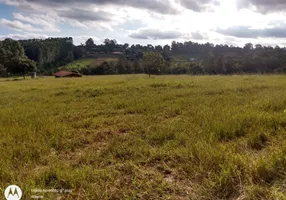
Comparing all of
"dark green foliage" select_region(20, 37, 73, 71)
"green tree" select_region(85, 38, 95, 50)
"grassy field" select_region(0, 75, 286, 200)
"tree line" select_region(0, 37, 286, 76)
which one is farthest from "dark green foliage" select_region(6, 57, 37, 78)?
"green tree" select_region(85, 38, 95, 50)

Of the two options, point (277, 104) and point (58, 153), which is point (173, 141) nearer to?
point (58, 153)

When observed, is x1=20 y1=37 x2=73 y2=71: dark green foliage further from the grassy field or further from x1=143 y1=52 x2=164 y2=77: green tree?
the grassy field

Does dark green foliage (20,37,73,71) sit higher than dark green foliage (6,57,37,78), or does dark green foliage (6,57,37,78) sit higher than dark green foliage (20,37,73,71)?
dark green foliage (20,37,73,71)

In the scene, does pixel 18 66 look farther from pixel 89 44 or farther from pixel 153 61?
pixel 89 44

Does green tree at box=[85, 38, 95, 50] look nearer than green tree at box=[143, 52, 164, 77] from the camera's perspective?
No

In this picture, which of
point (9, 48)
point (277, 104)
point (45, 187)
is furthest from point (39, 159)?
point (9, 48)

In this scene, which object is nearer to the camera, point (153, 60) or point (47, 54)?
point (153, 60)

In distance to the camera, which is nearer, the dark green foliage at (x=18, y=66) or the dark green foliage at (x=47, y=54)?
the dark green foliage at (x=18, y=66)

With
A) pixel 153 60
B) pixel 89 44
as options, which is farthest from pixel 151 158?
pixel 89 44

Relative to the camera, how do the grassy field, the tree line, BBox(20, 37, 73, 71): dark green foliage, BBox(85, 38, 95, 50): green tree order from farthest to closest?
BBox(85, 38, 95, 50): green tree → BBox(20, 37, 73, 71): dark green foliage → the tree line → the grassy field

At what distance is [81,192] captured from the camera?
2.87m

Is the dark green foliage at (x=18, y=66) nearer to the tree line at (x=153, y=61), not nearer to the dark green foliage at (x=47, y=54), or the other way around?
the tree line at (x=153, y=61)

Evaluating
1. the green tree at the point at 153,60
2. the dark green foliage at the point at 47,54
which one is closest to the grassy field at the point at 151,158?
the green tree at the point at 153,60

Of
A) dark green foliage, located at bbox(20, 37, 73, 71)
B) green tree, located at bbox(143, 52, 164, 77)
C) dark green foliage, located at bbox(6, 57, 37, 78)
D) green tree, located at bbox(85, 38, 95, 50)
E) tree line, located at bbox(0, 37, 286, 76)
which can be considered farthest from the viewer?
green tree, located at bbox(85, 38, 95, 50)
